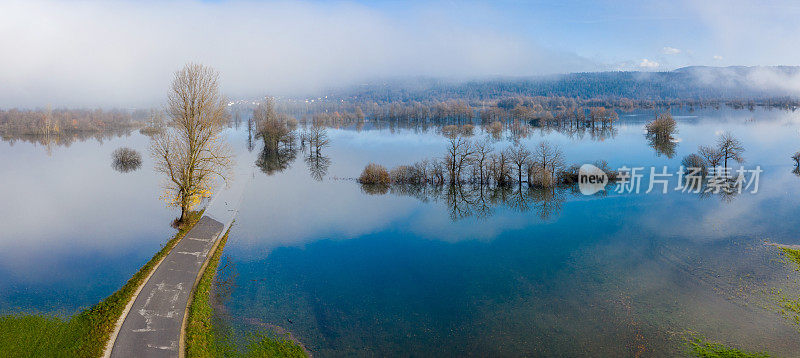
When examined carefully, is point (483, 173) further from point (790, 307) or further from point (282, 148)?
point (282, 148)

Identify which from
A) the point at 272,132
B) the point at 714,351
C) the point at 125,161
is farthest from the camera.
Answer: the point at 272,132

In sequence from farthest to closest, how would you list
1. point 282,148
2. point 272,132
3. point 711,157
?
1. point 282,148
2. point 272,132
3. point 711,157

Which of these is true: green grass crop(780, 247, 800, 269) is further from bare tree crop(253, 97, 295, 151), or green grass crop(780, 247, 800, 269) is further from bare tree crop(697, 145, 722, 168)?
bare tree crop(253, 97, 295, 151)

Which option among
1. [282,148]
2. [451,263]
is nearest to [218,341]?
[451,263]

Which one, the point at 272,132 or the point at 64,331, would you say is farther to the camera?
the point at 272,132

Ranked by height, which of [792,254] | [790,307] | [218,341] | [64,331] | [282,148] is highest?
[282,148]
